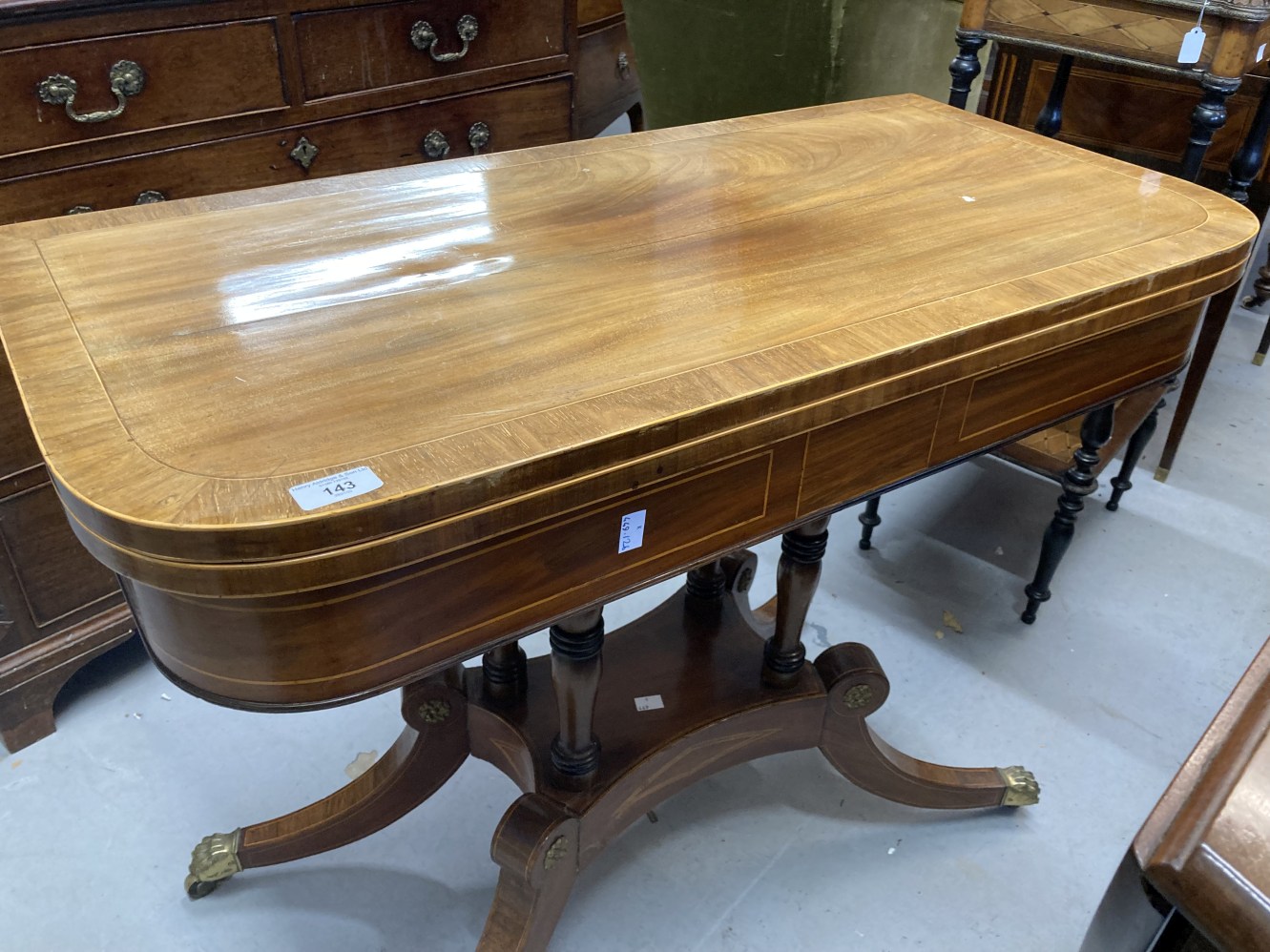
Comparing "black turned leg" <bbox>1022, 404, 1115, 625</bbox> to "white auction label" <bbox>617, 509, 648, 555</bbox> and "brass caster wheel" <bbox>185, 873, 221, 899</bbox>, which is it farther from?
"brass caster wheel" <bbox>185, 873, 221, 899</bbox>

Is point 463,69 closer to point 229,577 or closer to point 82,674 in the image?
point 82,674

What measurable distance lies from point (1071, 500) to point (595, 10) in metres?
1.51

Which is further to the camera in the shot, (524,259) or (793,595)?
(793,595)

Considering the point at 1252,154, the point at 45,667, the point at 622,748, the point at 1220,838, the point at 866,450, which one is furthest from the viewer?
the point at 1252,154

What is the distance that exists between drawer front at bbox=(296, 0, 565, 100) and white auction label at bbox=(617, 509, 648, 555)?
1.12 meters

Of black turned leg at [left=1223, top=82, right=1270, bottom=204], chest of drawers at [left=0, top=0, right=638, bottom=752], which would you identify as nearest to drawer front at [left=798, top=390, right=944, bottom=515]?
chest of drawers at [left=0, top=0, right=638, bottom=752]

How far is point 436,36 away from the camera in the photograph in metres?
1.70

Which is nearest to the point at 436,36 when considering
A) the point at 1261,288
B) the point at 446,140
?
the point at 446,140

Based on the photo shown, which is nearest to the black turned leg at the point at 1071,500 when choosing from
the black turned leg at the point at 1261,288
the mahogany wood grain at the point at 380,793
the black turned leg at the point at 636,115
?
the mahogany wood grain at the point at 380,793

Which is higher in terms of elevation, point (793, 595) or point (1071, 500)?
point (793, 595)

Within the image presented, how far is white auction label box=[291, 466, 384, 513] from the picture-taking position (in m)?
0.65

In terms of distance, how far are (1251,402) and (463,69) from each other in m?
2.06

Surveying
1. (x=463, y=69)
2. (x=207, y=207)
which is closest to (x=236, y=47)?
(x=463, y=69)

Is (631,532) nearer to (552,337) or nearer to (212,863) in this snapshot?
(552,337)
